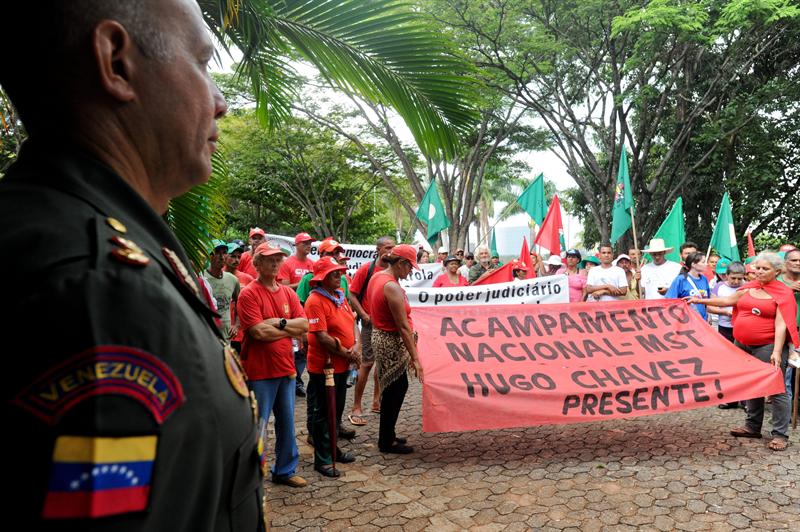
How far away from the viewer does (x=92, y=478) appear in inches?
22.5

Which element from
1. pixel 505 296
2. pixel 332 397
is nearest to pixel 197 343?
pixel 332 397

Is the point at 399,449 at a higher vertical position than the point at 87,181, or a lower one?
lower

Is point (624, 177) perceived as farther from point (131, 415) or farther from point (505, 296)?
point (131, 415)

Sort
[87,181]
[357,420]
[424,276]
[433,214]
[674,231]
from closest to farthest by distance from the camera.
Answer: [87,181], [357,420], [424,276], [674,231], [433,214]

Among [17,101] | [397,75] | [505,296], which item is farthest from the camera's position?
[505,296]

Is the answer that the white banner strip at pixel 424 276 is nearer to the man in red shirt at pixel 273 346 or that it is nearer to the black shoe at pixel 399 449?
the black shoe at pixel 399 449

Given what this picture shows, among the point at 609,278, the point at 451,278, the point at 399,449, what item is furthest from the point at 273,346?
the point at 609,278

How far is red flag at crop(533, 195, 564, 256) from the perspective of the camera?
10055 millimetres

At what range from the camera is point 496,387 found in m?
5.20

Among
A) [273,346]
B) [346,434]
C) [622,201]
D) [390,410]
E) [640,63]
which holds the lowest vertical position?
[346,434]

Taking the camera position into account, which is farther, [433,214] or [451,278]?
[433,214]

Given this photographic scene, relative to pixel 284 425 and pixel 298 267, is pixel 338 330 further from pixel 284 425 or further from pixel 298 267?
pixel 298 267

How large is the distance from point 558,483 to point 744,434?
259cm

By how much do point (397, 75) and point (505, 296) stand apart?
16.5ft
